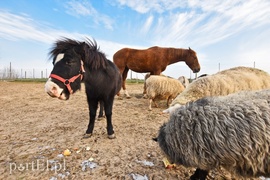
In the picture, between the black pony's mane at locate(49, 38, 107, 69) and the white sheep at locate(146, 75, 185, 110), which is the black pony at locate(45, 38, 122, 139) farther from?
the white sheep at locate(146, 75, 185, 110)

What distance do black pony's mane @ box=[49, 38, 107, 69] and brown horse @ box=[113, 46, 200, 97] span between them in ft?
20.0

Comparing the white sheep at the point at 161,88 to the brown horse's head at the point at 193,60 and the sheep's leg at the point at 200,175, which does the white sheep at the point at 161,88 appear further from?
the sheep's leg at the point at 200,175

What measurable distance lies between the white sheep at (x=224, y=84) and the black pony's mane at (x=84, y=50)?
182cm

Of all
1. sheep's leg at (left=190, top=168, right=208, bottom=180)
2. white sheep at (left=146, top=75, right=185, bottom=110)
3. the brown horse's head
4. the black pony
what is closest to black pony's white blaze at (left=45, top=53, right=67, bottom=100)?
the black pony

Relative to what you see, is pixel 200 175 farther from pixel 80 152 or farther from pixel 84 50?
pixel 84 50

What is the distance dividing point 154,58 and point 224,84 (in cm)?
551

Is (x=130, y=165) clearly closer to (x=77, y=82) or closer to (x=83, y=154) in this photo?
(x=83, y=154)

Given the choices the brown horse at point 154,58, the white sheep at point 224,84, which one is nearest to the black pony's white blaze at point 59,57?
the white sheep at point 224,84

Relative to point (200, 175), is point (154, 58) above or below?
above

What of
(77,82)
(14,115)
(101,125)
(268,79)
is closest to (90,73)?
(77,82)

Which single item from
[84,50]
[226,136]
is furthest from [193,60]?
[226,136]

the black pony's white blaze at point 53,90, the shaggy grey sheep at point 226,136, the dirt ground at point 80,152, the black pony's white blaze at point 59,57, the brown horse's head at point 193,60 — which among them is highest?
the brown horse's head at point 193,60

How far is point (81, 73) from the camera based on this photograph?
322 cm

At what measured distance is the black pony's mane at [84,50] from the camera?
3.15 metres
